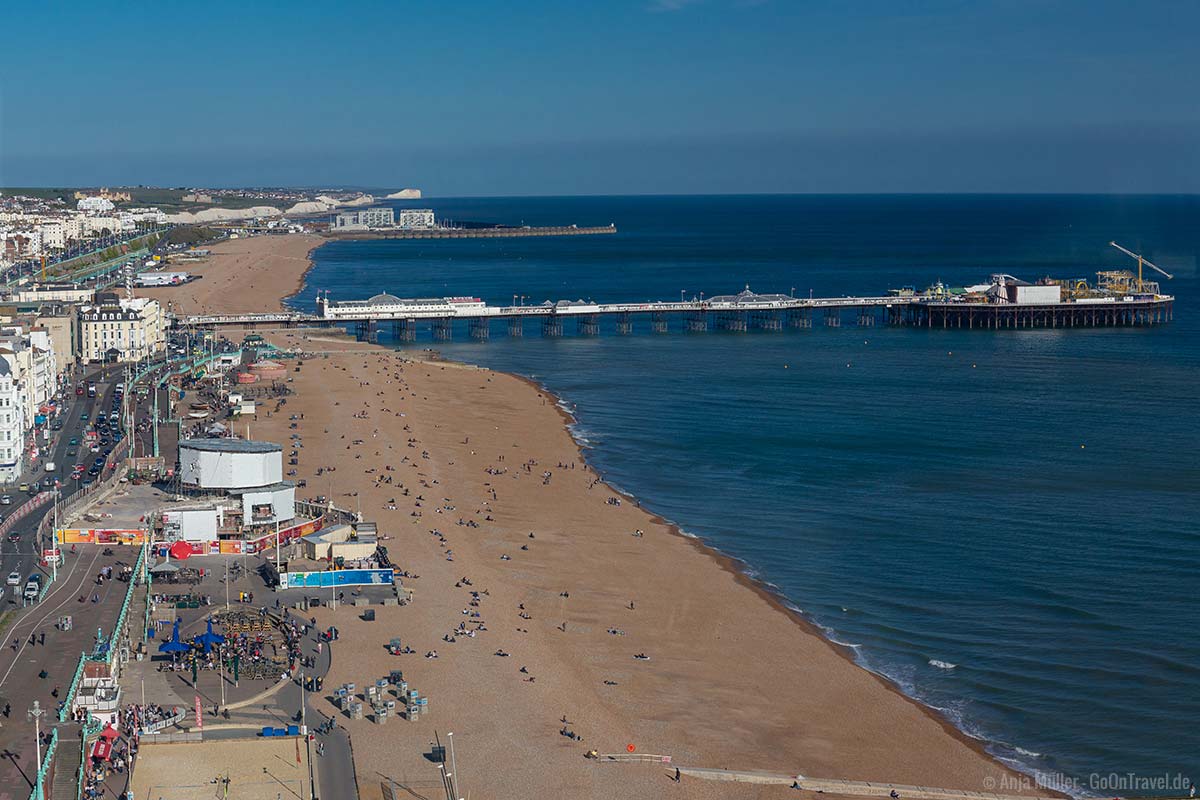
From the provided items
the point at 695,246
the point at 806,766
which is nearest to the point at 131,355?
the point at 806,766

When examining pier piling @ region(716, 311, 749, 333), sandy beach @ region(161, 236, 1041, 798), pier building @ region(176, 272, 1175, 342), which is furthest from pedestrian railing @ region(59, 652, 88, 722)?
pier piling @ region(716, 311, 749, 333)

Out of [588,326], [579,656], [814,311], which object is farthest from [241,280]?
[579,656]

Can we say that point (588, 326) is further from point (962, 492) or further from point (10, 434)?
point (10, 434)

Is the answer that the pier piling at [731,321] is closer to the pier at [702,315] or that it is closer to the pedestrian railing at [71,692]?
the pier at [702,315]

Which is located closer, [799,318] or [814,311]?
[799,318]

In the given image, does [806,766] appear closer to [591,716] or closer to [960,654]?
[591,716]

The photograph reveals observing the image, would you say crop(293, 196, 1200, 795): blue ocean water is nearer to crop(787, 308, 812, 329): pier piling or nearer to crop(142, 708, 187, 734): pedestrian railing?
crop(787, 308, 812, 329): pier piling
